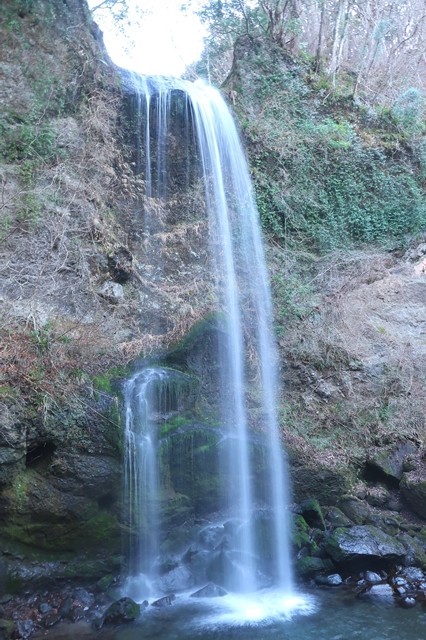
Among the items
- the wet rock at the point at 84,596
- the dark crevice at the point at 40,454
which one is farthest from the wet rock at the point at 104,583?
the dark crevice at the point at 40,454

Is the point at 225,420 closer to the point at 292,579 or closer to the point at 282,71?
the point at 292,579

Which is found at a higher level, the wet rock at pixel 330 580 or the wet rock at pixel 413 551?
the wet rock at pixel 413 551

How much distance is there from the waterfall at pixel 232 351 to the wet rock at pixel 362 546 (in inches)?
31.4

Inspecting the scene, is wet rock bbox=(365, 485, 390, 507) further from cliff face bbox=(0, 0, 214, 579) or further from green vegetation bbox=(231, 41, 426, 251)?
green vegetation bbox=(231, 41, 426, 251)

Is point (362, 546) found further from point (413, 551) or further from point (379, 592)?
point (413, 551)

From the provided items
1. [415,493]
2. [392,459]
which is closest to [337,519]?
[415,493]

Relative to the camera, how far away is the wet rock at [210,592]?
22.4 feet

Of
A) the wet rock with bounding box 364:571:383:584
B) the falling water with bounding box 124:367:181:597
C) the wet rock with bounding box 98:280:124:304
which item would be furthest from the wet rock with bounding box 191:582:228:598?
the wet rock with bounding box 98:280:124:304

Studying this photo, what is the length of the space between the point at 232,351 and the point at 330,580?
13.5 feet

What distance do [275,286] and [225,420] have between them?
12.5ft

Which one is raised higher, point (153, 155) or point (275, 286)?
point (153, 155)

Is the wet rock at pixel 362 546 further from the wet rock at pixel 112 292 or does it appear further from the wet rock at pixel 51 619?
the wet rock at pixel 112 292

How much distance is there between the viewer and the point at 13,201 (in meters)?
8.99

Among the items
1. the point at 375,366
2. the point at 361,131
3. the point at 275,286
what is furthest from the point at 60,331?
the point at 361,131
